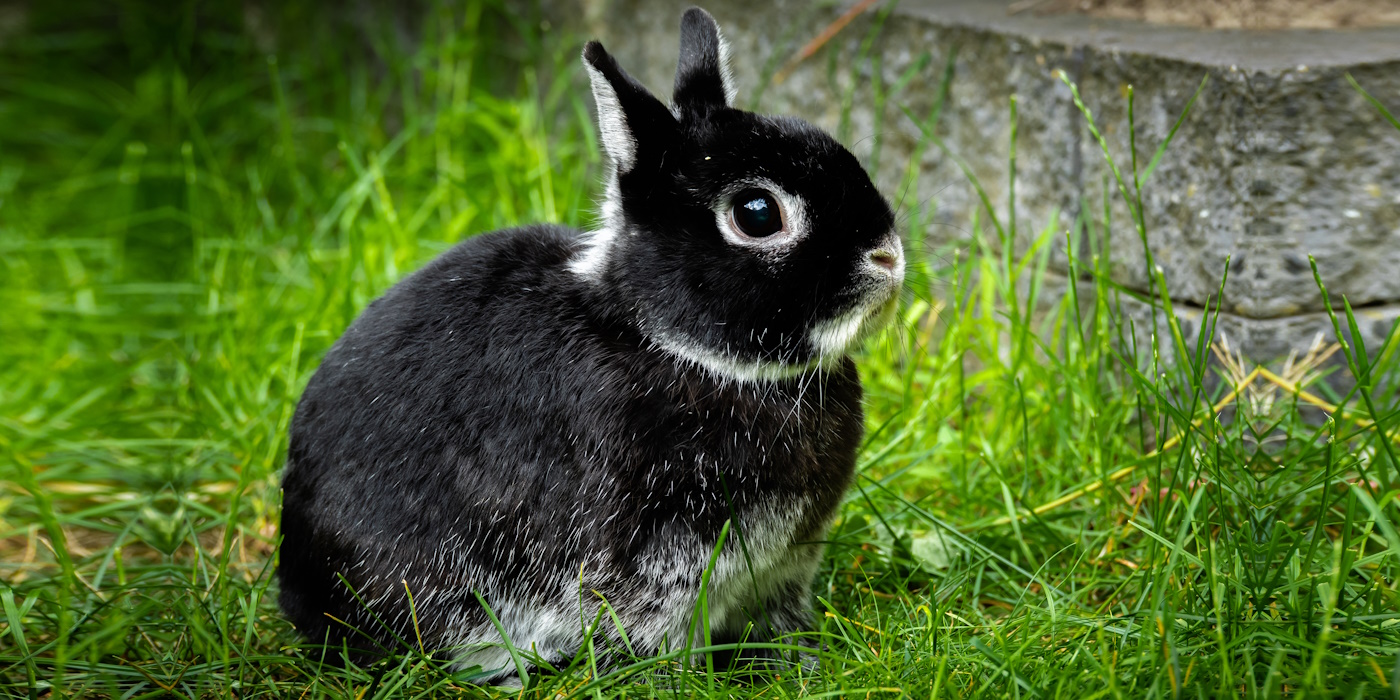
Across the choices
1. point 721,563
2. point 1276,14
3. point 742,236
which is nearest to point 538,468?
point 721,563

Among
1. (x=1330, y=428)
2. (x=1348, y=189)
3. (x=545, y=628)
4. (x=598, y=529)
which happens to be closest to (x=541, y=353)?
(x=598, y=529)

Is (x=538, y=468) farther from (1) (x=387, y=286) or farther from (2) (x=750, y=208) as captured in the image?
(1) (x=387, y=286)

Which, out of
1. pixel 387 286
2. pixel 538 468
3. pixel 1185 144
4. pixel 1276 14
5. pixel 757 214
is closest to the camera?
pixel 757 214

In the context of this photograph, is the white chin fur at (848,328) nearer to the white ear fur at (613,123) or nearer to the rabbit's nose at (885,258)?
the rabbit's nose at (885,258)

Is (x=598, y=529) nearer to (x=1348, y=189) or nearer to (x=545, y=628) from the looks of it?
(x=545, y=628)

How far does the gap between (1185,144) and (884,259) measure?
4.14 feet

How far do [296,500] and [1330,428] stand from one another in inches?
90.0

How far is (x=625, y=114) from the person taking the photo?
244cm

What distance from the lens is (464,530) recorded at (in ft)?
8.34

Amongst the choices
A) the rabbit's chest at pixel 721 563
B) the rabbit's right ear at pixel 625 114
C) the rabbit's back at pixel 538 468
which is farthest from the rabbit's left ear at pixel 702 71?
the rabbit's chest at pixel 721 563

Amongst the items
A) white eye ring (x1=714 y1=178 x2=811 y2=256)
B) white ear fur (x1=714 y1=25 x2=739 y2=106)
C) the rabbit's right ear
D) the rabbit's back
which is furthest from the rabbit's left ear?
the rabbit's back

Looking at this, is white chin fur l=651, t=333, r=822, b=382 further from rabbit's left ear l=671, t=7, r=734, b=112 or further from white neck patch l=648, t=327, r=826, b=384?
rabbit's left ear l=671, t=7, r=734, b=112

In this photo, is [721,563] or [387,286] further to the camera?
[387,286]

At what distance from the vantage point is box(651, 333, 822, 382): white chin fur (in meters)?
2.50
